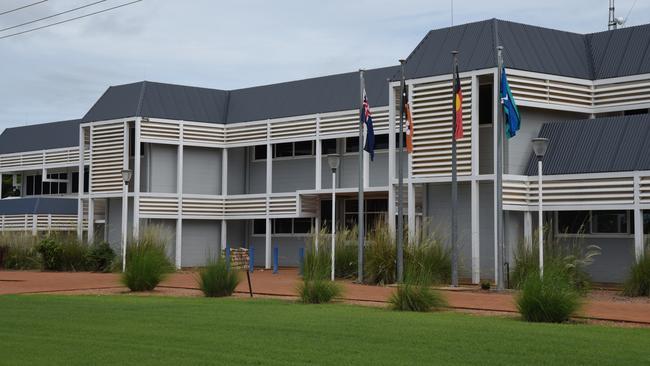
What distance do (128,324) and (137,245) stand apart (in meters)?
15.1

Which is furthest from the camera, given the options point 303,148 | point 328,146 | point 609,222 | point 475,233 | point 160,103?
point 303,148

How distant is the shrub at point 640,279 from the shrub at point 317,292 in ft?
23.1

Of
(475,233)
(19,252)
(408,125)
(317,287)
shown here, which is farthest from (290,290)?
(19,252)

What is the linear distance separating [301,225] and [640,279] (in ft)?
62.5

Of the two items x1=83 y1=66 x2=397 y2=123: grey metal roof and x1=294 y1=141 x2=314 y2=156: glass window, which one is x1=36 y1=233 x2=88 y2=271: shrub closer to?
x1=83 y1=66 x2=397 y2=123: grey metal roof

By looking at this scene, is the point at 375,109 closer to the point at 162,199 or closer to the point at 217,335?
the point at 162,199

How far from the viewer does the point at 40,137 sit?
50.6 meters

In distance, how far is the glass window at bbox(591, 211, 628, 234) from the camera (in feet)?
→ 88.2

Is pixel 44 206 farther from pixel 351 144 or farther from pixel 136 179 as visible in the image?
pixel 351 144

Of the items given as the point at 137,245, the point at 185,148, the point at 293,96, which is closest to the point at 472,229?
the point at 137,245

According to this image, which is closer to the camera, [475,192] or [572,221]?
[475,192]

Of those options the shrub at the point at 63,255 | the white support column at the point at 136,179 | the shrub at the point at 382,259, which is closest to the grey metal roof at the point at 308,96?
the white support column at the point at 136,179

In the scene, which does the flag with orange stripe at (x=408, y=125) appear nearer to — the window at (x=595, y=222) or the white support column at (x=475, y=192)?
the white support column at (x=475, y=192)

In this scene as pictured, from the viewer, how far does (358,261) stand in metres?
27.3
